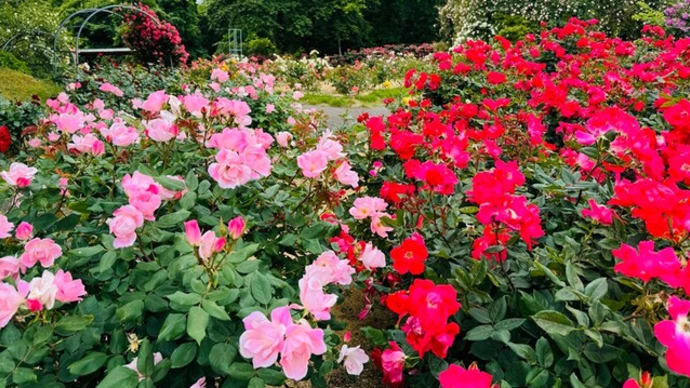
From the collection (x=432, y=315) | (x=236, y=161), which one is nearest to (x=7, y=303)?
(x=236, y=161)

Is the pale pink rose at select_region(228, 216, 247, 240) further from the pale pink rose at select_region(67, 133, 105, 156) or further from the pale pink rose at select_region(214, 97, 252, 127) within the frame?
the pale pink rose at select_region(67, 133, 105, 156)

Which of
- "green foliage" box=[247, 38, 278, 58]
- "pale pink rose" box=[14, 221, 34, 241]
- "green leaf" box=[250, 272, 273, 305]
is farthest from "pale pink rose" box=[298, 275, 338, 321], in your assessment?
"green foliage" box=[247, 38, 278, 58]

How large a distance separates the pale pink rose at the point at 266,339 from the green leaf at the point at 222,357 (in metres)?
0.11

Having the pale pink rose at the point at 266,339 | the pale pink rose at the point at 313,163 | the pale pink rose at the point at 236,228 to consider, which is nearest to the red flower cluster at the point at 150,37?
the pale pink rose at the point at 313,163

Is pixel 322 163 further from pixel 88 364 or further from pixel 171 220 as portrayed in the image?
pixel 88 364

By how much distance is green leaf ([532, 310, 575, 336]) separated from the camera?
3.04 feet

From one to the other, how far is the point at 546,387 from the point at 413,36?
2898cm

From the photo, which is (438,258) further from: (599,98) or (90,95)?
(90,95)

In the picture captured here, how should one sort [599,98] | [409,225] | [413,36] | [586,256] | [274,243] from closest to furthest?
[586,256]
[274,243]
[409,225]
[599,98]
[413,36]

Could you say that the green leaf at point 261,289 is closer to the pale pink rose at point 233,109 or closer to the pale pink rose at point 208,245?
the pale pink rose at point 208,245

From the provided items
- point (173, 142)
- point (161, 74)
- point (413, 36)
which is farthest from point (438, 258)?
point (413, 36)

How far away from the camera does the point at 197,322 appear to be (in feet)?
2.80

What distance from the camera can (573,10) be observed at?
10977 mm

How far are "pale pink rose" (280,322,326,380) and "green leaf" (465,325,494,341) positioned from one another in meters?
0.40
